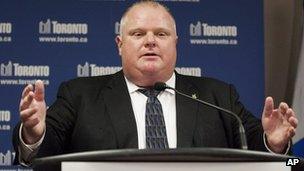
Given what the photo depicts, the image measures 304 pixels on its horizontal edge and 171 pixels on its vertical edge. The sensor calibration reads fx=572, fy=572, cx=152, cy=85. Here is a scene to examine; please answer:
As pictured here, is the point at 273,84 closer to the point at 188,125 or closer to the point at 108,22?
the point at 108,22

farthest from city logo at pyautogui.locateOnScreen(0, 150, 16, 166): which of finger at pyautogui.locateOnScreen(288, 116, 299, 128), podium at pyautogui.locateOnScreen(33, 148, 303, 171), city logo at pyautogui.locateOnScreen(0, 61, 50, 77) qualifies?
podium at pyautogui.locateOnScreen(33, 148, 303, 171)

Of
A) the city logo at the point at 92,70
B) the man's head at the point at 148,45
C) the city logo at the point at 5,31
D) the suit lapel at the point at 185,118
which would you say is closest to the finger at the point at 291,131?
the suit lapel at the point at 185,118

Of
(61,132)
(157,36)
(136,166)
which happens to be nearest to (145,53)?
(157,36)

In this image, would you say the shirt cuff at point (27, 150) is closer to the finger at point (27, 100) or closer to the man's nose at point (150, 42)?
the finger at point (27, 100)

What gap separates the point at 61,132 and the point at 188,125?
581 millimetres

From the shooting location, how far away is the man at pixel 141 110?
8.33 ft

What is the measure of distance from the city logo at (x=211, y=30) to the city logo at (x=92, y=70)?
68 centimetres

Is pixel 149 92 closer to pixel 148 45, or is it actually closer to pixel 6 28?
pixel 148 45

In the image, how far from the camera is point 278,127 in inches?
86.6

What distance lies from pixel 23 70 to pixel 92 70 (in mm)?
514

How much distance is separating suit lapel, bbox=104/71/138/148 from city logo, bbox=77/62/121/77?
1.45 m

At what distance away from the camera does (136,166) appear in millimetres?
1422

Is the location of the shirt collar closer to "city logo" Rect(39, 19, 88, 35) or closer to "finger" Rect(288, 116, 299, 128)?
"finger" Rect(288, 116, 299, 128)

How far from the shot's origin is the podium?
1.41 metres
